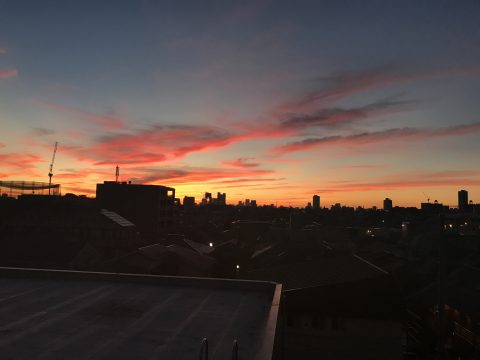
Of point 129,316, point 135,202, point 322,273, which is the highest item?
point 135,202

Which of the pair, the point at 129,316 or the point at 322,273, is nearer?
the point at 129,316

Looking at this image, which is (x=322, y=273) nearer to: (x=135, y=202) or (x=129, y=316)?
(x=129, y=316)

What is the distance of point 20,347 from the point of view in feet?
33.9

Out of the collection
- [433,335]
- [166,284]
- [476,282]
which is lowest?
[433,335]

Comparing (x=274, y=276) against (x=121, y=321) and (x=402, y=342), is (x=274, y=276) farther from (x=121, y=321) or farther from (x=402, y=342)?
(x=121, y=321)

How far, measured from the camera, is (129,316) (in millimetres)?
13352

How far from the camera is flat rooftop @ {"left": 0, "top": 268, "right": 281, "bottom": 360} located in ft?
33.9

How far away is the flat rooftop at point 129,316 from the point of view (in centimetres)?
1034

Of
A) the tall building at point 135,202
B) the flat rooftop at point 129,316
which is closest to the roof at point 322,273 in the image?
the flat rooftop at point 129,316

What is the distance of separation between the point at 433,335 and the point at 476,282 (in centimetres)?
882

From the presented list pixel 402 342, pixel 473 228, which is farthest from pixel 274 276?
pixel 473 228

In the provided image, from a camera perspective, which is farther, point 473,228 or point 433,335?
point 473,228

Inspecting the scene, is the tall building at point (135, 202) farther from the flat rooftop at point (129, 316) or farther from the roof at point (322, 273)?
the flat rooftop at point (129, 316)

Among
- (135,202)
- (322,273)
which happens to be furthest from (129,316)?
(135,202)
